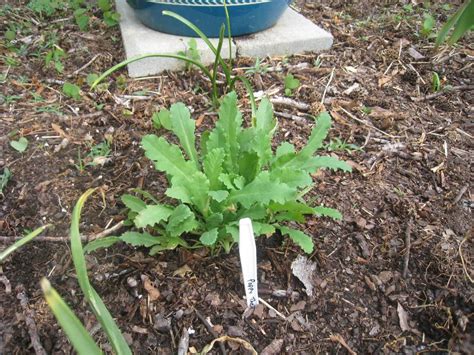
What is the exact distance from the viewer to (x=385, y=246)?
47.2 inches

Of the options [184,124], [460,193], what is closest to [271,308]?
[184,124]

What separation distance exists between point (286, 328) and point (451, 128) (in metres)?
1.21

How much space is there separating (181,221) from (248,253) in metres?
0.22

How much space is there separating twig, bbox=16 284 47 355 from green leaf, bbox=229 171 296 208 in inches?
22.8

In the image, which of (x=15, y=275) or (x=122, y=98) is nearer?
(x=15, y=275)

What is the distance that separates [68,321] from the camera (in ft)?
1.70

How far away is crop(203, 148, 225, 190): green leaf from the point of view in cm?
102

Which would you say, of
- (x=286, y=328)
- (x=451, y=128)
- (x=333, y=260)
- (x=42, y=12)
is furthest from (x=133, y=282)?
(x=42, y=12)

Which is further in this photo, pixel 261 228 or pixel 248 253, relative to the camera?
pixel 261 228

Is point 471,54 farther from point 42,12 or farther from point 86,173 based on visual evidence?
point 42,12

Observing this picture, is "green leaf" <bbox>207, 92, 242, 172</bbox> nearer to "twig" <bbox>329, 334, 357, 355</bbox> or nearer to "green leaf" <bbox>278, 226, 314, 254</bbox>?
"green leaf" <bbox>278, 226, 314, 254</bbox>

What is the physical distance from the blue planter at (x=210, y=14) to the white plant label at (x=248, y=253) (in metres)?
1.34

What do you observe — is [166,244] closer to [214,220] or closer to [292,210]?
[214,220]

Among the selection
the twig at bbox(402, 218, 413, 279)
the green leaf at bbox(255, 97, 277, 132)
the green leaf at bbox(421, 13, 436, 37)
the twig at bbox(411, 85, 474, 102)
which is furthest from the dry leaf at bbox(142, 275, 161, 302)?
the green leaf at bbox(421, 13, 436, 37)
